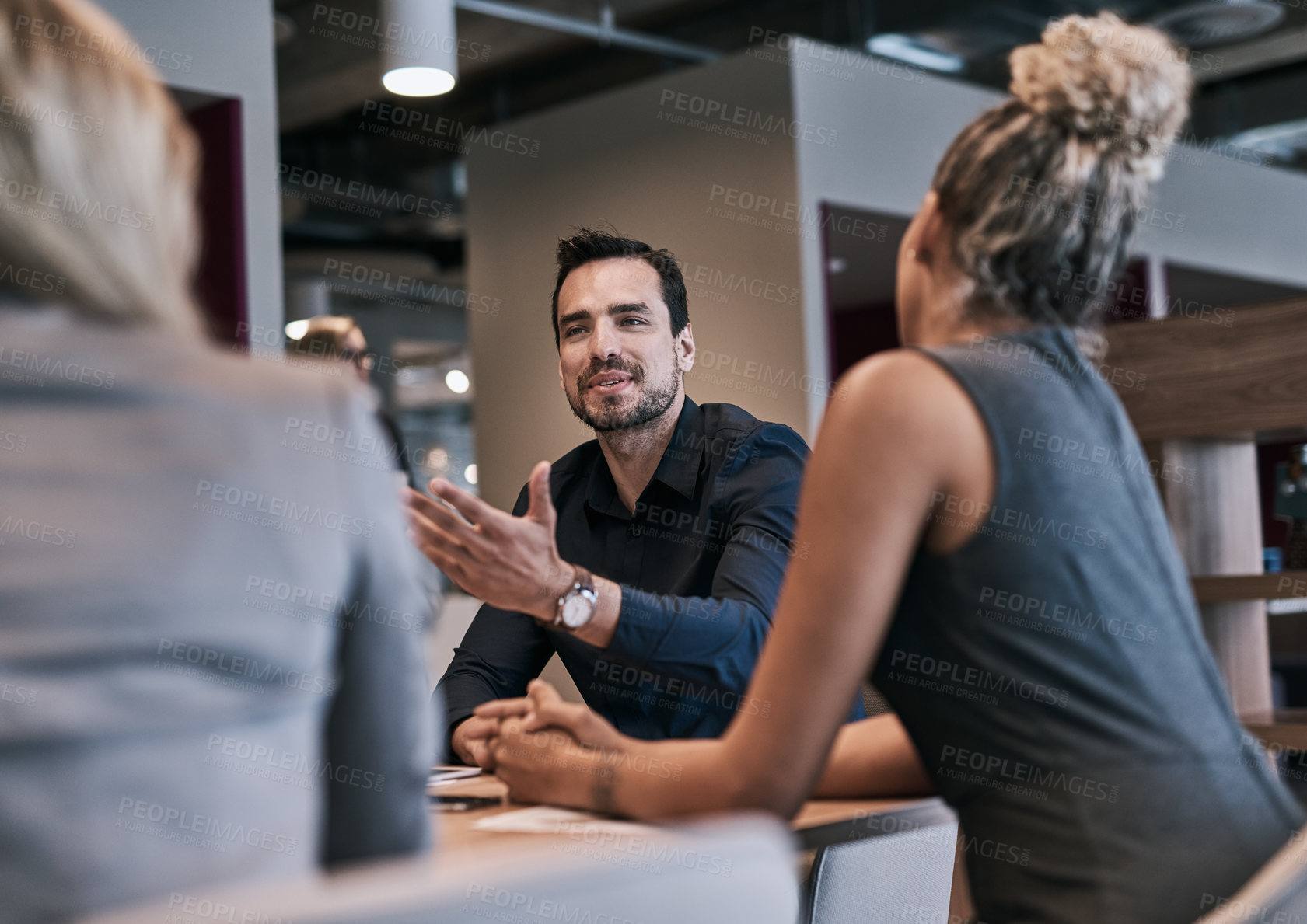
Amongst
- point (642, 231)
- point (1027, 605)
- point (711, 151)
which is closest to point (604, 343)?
point (1027, 605)

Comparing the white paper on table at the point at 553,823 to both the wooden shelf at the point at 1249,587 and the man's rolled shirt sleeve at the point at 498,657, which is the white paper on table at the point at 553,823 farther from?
the wooden shelf at the point at 1249,587

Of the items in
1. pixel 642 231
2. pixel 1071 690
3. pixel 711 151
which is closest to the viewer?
pixel 1071 690

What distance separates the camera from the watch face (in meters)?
1.79

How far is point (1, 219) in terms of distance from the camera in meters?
0.83

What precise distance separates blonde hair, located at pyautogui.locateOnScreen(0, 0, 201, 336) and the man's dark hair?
1.66 meters

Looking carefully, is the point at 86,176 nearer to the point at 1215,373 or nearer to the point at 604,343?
the point at 604,343

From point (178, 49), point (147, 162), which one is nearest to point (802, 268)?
point (178, 49)

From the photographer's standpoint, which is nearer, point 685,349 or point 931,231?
point 931,231

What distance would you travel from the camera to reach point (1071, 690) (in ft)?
4.06

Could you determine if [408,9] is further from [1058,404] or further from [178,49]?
[1058,404]

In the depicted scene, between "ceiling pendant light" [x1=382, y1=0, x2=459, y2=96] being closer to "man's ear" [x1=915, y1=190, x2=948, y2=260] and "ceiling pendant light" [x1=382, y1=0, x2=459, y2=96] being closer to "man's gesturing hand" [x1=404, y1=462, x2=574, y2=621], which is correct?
"man's gesturing hand" [x1=404, y1=462, x2=574, y2=621]

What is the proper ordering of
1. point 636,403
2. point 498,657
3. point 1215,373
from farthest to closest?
point 1215,373
point 636,403
point 498,657

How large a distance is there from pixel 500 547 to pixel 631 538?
0.71m

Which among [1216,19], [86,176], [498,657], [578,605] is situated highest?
[1216,19]
